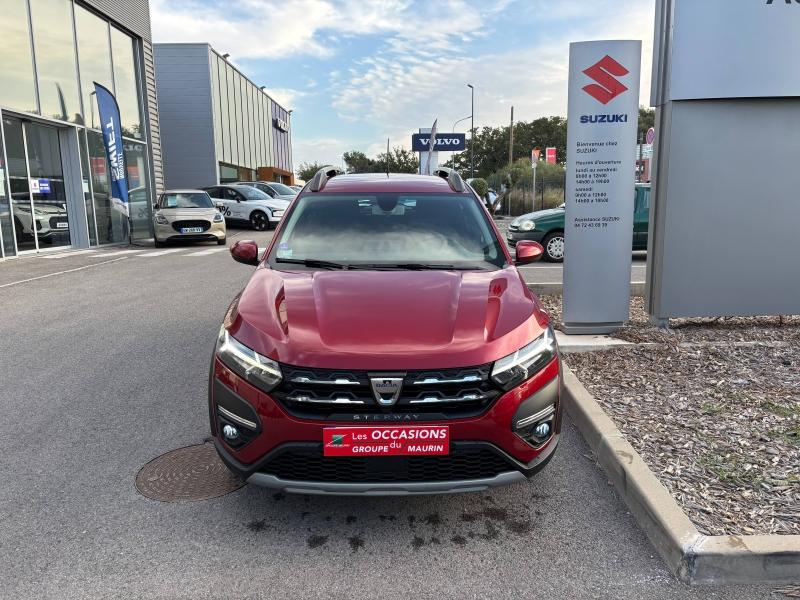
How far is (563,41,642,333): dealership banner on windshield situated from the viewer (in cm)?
557

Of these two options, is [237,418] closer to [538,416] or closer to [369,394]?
[369,394]

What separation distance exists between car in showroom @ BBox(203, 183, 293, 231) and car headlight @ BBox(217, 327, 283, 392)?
2019cm

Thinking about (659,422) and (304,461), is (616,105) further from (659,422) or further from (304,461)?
(304,461)

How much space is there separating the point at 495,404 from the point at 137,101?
69.7 feet

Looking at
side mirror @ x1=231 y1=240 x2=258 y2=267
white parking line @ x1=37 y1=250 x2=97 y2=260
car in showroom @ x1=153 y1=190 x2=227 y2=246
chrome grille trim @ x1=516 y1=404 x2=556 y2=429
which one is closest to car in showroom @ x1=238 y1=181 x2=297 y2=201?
car in showroom @ x1=153 y1=190 x2=227 y2=246

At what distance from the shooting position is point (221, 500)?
10.4 ft

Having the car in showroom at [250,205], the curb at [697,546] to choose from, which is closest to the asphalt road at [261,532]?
the curb at [697,546]

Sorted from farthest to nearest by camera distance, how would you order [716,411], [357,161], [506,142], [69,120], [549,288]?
1. [357,161]
2. [506,142]
3. [69,120]
4. [549,288]
5. [716,411]

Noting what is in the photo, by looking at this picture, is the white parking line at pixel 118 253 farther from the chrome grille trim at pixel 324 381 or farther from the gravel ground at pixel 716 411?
the chrome grille trim at pixel 324 381

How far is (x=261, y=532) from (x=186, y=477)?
76 centimetres

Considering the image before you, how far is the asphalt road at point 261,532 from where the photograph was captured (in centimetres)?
251

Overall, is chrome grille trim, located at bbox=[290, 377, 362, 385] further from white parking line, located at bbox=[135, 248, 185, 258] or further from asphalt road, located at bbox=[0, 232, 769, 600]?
white parking line, located at bbox=[135, 248, 185, 258]

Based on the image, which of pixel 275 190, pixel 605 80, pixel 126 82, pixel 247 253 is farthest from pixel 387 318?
pixel 275 190

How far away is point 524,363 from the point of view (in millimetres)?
2770
